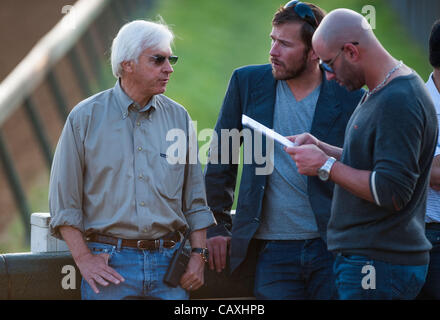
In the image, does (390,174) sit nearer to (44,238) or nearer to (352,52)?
(352,52)

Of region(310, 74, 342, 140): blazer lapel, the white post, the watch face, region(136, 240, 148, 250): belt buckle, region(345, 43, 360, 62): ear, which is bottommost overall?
region(136, 240, 148, 250): belt buckle

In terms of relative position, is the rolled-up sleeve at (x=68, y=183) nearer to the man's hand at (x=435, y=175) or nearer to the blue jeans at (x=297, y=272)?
the blue jeans at (x=297, y=272)

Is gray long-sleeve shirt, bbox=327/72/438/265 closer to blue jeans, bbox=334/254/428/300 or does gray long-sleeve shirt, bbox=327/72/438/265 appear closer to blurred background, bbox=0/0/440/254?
blue jeans, bbox=334/254/428/300

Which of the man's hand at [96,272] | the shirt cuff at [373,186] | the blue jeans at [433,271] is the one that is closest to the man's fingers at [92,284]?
the man's hand at [96,272]

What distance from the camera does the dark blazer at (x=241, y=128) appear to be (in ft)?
14.1

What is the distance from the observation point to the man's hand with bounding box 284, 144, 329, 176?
11.8 ft

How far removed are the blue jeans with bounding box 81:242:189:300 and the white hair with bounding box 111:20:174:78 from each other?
88cm

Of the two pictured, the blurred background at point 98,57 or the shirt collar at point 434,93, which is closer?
the shirt collar at point 434,93

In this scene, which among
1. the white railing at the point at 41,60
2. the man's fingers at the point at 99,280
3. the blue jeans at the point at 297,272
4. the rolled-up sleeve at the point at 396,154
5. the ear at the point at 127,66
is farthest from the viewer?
the white railing at the point at 41,60

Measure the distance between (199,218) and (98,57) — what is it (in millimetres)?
8971

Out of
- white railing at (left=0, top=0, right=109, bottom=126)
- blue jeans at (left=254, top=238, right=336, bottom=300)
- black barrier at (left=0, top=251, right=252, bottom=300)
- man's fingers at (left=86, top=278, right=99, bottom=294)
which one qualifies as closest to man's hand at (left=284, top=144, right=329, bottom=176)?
blue jeans at (left=254, top=238, right=336, bottom=300)

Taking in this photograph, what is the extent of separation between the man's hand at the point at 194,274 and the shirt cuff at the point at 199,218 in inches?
5.3
